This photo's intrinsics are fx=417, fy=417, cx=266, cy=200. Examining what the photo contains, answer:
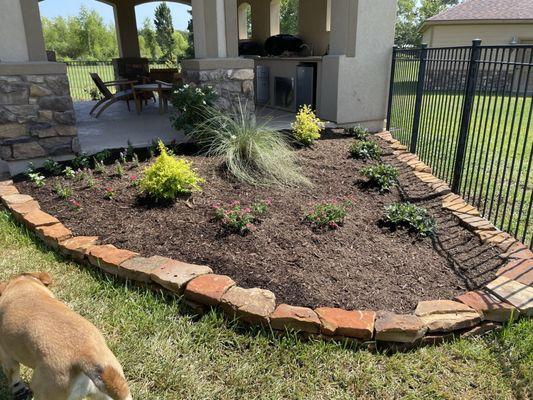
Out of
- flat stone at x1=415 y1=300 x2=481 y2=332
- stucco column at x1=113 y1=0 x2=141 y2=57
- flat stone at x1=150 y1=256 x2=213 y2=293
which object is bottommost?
flat stone at x1=415 y1=300 x2=481 y2=332

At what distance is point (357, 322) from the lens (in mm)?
2410

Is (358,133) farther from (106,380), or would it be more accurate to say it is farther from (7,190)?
(106,380)

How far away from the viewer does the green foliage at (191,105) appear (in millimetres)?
5270

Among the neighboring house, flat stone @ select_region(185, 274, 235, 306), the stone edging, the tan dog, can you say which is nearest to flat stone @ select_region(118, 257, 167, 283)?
the stone edging

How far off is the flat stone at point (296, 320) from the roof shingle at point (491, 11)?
18422 mm

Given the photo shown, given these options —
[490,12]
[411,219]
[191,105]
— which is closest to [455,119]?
[411,219]

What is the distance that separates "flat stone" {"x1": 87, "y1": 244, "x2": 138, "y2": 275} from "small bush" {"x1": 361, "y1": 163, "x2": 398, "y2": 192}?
262 centimetres

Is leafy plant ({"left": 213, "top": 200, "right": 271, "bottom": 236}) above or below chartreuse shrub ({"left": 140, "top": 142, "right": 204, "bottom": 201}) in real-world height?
below

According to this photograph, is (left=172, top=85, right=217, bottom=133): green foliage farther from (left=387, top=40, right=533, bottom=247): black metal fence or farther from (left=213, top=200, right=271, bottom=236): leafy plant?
(left=387, top=40, right=533, bottom=247): black metal fence

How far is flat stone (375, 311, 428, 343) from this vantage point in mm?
2383

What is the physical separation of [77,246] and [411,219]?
107 inches

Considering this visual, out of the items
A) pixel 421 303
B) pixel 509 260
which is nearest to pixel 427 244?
pixel 509 260

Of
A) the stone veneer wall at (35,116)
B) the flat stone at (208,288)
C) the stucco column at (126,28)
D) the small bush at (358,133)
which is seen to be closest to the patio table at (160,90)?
the stone veneer wall at (35,116)

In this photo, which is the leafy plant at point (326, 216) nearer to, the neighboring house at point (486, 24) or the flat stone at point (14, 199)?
the flat stone at point (14, 199)
